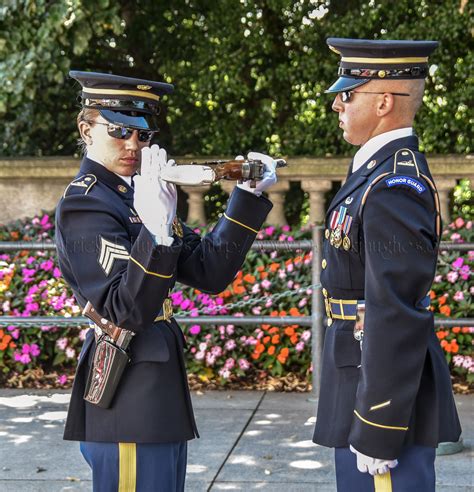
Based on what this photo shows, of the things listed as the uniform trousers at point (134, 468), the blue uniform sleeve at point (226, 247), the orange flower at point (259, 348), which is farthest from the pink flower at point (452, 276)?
the uniform trousers at point (134, 468)

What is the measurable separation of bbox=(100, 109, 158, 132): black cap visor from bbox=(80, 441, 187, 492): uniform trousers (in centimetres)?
101

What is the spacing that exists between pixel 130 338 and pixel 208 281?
0.45 metres

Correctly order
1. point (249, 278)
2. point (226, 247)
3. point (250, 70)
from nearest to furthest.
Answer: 1. point (226, 247)
2. point (249, 278)
3. point (250, 70)

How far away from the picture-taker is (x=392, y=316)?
2619 mm

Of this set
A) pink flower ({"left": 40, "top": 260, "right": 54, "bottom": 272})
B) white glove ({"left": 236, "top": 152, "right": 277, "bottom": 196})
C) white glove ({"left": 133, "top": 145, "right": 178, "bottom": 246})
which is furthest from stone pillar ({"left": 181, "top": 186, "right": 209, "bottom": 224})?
white glove ({"left": 133, "top": 145, "right": 178, "bottom": 246})

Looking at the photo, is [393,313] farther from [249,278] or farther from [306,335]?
[249,278]

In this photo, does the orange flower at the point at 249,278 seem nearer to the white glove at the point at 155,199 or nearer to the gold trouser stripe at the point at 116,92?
the gold trouser stripe at the point at 116,92

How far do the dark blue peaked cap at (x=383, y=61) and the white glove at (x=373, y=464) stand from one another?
1094mm

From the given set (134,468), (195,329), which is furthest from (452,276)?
(134,468)

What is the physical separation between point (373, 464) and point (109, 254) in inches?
38.5

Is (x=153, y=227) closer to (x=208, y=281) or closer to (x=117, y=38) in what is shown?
(x=208, y=281)

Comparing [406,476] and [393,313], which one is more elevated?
[393,313]

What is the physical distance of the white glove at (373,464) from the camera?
2.69 m

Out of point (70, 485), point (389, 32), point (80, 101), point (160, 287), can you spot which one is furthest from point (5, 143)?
point (160, 287)
